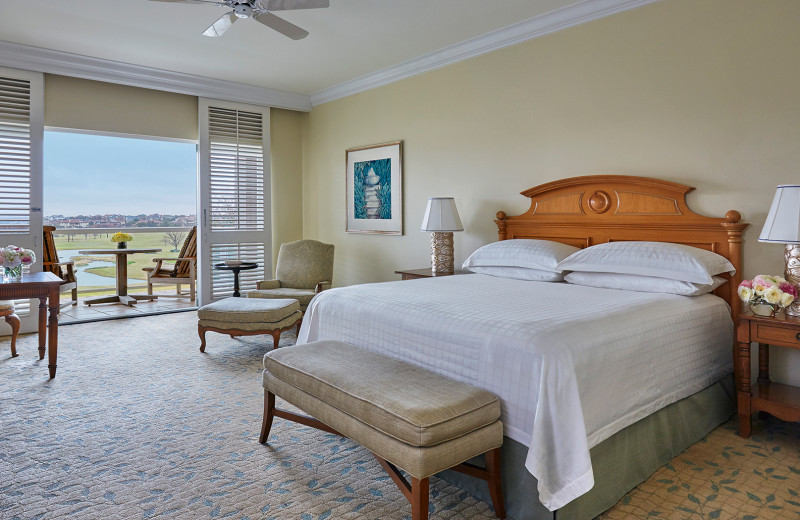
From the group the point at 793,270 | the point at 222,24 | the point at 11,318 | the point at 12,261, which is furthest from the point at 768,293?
the point at 11,318

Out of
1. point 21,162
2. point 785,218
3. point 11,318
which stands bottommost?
point 11,318

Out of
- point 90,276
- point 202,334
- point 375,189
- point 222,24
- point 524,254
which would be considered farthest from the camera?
point 90,276

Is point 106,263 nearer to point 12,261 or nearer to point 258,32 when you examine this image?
point 12,261

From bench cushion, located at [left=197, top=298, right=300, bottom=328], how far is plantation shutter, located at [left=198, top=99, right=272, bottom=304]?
189 cm

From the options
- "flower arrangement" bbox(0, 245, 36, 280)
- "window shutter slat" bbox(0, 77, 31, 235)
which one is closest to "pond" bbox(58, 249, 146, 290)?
"window shutter slat" bbox(0, 77, 31, 235)

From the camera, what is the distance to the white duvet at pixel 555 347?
5.77 feet

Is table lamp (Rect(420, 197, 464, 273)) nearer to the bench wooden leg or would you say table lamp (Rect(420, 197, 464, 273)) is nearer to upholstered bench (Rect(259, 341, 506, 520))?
upholstered bench (Rect(259, 341, 506, 520))

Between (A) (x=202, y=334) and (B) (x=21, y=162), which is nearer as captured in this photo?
(A) (x=202, y=334)

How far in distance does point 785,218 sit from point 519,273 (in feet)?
5.11

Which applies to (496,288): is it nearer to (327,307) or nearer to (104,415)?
(327,307)

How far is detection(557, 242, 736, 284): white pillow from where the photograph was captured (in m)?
2.75

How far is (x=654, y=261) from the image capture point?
2877 millimetres

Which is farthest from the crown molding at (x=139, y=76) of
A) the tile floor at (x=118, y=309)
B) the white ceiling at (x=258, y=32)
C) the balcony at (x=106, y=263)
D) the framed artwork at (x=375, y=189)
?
the balcony at (x=106, y=263)

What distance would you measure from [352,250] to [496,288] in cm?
325
